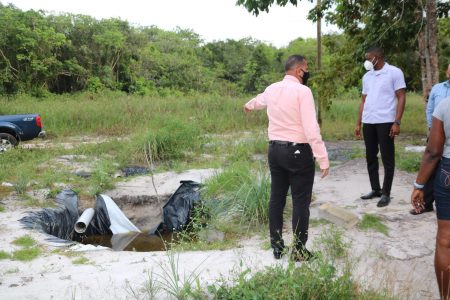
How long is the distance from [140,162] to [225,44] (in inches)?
897

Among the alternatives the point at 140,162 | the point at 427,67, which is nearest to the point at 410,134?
the point at 427,67

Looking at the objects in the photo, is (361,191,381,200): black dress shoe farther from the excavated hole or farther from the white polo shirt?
the excavated hole

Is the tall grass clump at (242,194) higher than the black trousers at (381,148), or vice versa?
the black trousers at (381,148)

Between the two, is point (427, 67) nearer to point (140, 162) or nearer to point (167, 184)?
point (167, 184)

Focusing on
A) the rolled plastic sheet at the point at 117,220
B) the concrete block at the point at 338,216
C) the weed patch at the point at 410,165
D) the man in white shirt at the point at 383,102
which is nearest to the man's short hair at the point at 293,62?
the man in white shirt at the point at 383,102

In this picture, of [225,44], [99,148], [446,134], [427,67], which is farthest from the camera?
[225,44]

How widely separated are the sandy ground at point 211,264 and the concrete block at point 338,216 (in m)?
0.16

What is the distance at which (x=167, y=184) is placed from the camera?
7660 mm

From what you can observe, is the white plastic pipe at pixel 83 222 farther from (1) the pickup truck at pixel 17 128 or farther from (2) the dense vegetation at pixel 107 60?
(2) the dense vegetation at pixel 107 60

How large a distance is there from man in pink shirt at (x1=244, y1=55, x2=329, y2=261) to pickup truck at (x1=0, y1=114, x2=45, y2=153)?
8269 mm

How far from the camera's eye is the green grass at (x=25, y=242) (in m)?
5.21

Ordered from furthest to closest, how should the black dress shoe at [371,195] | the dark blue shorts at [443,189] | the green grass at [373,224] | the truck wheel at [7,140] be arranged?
the truck wheel at [7,140] → the black dress shoe at [371,195] → the green grass at [373,224] → the dark blue shorts at [443,189]

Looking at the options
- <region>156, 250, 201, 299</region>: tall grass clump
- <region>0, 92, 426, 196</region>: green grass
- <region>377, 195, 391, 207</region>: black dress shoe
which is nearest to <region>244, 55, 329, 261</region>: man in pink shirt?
<region>156, 250, 201, 299</region>: tall grass clump

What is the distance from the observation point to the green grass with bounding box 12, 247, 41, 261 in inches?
189
